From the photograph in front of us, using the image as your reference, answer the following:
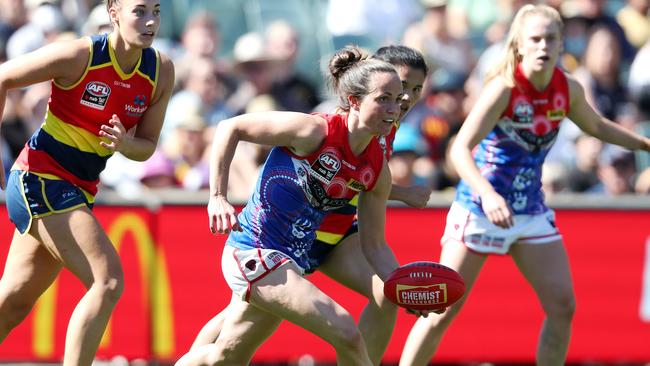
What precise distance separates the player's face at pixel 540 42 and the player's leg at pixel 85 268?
2.55 meters

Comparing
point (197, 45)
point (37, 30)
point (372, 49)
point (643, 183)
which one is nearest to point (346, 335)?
point (643, 183)

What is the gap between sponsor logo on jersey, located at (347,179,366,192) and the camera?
5637 mm

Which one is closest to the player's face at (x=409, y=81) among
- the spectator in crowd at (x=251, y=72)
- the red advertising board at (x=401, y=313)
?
the red advertising board at (x=401, y=313)

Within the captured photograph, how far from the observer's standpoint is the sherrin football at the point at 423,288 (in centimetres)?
554

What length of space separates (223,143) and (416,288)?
1143 millimetres

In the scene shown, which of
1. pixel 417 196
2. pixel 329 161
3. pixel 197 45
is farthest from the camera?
pixel 197 45

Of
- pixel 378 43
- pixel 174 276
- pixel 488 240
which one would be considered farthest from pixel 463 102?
pixel 488 240

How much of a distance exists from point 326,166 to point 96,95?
1260mm

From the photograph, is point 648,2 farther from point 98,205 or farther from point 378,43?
point 98,205

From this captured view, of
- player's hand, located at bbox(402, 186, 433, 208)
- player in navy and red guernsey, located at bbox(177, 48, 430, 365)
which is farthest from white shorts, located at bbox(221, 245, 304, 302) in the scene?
player's hand, located at bbox(402, 186, 433, 208)

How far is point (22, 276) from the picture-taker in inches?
234

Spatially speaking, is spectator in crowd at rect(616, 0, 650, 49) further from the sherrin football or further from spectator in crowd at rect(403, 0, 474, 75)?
the sherrin football

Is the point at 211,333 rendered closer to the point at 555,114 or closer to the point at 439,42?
the point at 555,114

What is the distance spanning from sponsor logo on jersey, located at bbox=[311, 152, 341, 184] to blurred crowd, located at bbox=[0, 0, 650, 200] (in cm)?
348
